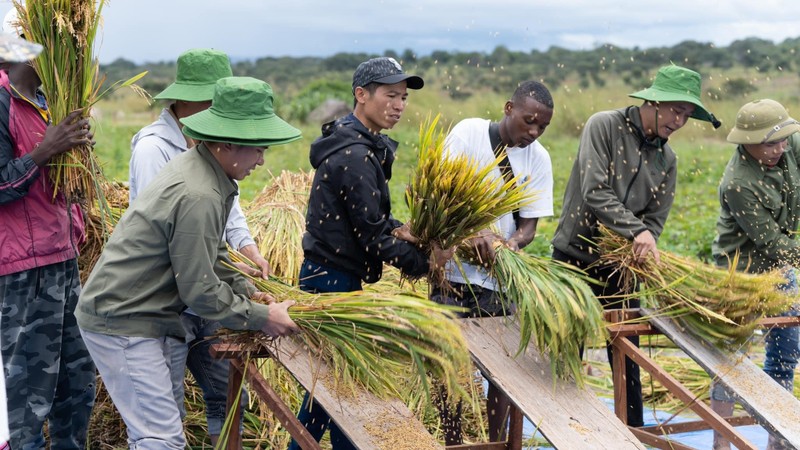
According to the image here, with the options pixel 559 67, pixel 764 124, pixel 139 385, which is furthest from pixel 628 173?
Answer: pixel 559 67

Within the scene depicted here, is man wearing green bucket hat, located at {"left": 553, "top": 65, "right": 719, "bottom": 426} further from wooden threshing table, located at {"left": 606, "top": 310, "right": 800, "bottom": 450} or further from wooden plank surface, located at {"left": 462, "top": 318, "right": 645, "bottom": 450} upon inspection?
wooden plank surface, located at {"left": 462, "top": 318, "right": 645, "bottom": 450}

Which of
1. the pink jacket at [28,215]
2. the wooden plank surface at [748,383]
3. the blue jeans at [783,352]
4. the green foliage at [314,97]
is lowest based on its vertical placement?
the green foliage at [314,97]

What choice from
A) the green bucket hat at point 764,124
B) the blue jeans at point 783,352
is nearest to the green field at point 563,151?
the green bucket hat at point 764,124

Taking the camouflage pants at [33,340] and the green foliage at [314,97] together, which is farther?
the green foliage at [314,97]

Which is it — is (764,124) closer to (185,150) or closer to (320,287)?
(320,287)

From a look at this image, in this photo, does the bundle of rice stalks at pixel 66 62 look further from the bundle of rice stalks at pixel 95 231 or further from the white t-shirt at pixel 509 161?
the white t-shirt at pixel 509 161

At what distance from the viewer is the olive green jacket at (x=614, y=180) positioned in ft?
14.4

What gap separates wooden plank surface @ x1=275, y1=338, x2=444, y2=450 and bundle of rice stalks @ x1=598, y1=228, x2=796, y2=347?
1.36 meters

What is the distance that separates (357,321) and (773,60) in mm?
38159

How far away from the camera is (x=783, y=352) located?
4832 mm

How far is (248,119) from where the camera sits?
123 inches

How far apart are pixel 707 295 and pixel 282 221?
2.53 metres

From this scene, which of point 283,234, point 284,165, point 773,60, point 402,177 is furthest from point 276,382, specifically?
point 773,60

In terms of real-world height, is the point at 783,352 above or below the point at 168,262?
below
